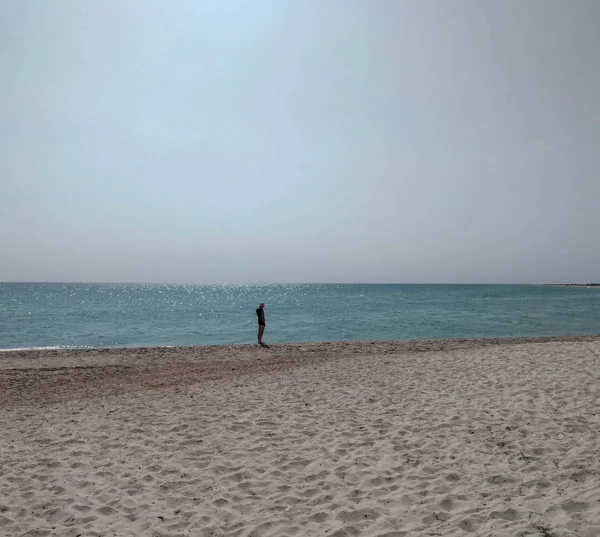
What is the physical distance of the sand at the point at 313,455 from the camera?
13.8ft

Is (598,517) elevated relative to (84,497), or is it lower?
elevated

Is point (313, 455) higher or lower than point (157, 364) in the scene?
higher

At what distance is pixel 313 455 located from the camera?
5699 mm

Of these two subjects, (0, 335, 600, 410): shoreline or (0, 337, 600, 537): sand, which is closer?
(0, 337, 600, 537): sand

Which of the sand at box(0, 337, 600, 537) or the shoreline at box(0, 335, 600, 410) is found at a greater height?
the sand at box(0, 337, 600, 537)

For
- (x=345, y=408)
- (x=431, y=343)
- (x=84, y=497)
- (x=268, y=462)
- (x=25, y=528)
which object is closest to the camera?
(x=25, y=528)

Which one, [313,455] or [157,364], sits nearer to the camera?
[313,455]

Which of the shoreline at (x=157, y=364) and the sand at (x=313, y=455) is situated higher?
the sand at (x=313, y=455)

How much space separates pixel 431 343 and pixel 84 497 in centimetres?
1624

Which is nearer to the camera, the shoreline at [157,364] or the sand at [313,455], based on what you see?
the sand at [313,455]

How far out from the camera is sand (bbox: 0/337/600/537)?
13.8 feet

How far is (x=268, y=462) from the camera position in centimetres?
554

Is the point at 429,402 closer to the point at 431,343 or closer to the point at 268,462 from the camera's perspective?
the point at 268,462

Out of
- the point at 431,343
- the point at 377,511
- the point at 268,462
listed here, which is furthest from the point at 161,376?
the point at 431,343
